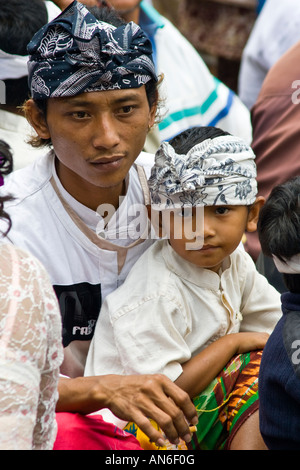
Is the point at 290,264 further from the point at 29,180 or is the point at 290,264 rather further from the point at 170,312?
the point at 29,180

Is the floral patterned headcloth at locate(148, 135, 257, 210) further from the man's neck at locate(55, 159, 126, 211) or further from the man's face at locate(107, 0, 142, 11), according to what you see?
the man's face at locate(107, 0, 142, 11)

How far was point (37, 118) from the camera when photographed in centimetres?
286

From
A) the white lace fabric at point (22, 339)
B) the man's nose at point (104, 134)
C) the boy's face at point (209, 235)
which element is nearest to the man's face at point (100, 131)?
the man's nose at point (104, 134)

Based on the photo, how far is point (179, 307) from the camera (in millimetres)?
2699

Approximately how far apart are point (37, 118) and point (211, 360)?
1.04 meters

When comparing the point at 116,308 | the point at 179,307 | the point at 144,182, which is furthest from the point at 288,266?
the point at 144,182

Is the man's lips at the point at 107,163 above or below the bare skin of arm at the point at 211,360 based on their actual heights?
above

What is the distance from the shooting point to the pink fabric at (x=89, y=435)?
93.1 inches

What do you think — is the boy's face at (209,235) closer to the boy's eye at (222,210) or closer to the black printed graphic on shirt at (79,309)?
the boy's eye at (222,210)

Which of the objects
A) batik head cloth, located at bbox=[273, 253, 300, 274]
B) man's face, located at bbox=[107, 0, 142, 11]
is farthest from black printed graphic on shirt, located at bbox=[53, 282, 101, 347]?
man's face, located at bbox=[107, 0, 142, 11]

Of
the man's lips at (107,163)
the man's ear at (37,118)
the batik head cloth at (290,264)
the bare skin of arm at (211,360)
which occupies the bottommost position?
the bare skin of arm at (211,360)

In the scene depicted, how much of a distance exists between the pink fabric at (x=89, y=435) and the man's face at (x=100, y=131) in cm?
81

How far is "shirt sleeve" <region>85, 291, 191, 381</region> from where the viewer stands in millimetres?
2611

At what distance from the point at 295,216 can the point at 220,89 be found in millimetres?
2563
